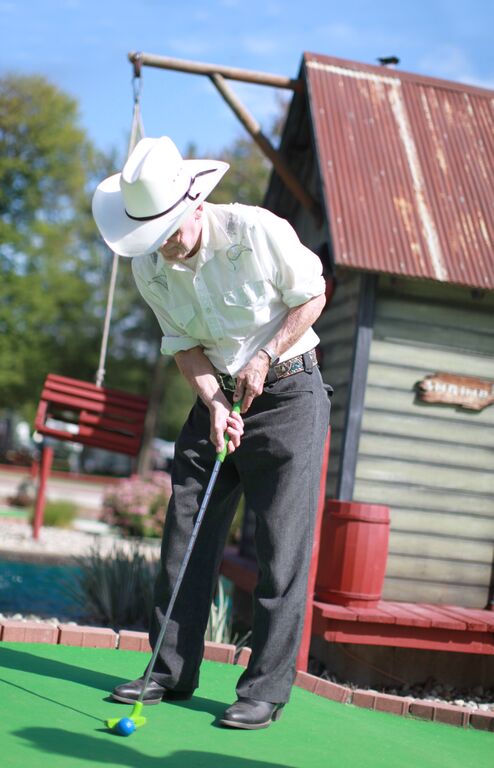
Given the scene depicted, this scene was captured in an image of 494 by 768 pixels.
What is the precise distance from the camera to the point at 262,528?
3418 mm

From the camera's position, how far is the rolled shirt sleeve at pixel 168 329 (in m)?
3.50

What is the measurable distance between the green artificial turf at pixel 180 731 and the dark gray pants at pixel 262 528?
0.20 m

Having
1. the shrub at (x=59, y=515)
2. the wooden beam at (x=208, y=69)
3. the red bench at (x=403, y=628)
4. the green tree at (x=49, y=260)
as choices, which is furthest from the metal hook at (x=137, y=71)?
the green tree at (x=49, y=260)

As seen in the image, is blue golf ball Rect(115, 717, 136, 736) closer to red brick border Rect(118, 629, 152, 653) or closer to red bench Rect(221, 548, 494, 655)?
red brick border Rect(118, 629, 152, 653)

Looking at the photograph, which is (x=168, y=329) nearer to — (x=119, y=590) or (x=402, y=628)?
(x=402, y=628)

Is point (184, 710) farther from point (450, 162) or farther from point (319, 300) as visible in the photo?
point (450, 162)

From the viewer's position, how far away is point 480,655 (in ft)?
22.1

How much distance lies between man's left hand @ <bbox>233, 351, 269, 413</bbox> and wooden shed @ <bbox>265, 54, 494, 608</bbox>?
3175mm

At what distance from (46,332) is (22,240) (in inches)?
130

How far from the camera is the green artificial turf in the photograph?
9.26ft

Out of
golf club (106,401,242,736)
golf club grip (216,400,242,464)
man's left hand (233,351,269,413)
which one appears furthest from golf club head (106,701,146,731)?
man's left hand (233,351,269,413)

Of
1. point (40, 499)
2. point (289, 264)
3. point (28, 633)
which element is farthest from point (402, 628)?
point (40, 499)

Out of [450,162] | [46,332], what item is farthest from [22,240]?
[450,162]

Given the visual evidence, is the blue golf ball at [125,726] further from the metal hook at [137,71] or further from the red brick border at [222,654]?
the metal hook at [137,71]
